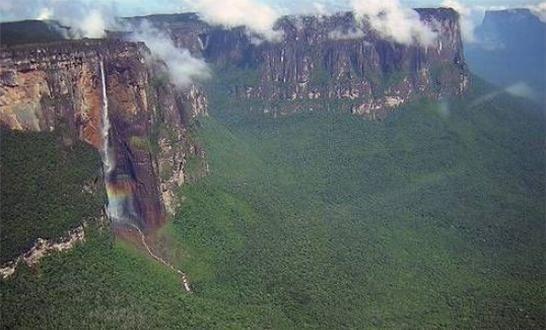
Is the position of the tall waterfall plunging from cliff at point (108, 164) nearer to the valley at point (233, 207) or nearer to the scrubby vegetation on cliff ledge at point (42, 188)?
the valley at point (233, 207)

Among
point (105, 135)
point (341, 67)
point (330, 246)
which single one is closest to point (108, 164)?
point (105, 135)

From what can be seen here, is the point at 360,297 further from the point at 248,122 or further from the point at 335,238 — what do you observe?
the point at 248,122

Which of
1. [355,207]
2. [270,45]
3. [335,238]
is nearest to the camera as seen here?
[335,238]

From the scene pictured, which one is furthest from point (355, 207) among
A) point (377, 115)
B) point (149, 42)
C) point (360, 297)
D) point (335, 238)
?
point (149, 42)

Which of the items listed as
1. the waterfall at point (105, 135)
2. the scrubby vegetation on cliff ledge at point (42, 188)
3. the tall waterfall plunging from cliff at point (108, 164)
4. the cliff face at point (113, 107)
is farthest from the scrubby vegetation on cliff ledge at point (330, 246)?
the waterfall at point (105, 135)

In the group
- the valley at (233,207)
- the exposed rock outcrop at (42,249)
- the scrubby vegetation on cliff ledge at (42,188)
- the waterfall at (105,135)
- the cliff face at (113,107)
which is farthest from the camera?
the waterfall at (105,135)

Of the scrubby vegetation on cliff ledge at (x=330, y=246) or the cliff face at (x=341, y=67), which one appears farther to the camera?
the cliff face at (x=341, y=67)
